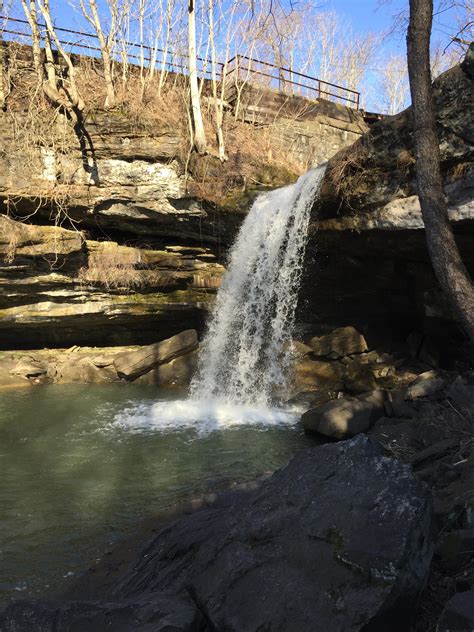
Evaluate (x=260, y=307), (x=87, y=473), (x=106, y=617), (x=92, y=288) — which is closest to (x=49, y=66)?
(x=92, y=288)

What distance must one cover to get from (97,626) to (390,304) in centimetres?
1040

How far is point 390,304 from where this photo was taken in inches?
460

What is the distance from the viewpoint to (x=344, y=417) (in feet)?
25.4

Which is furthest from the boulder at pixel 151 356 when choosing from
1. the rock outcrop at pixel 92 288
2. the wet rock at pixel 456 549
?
the wet rock at pixel 456 549

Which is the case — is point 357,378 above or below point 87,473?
above

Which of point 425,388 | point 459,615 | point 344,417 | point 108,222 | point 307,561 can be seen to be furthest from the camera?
point 108,222

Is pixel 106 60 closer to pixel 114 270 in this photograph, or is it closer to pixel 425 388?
pixel 114 270

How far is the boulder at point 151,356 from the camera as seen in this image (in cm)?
1196

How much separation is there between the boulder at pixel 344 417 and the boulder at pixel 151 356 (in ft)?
15.7

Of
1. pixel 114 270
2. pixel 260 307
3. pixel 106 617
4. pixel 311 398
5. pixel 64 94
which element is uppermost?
pixel 64 94

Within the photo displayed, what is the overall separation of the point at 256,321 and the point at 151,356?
291 centimetres

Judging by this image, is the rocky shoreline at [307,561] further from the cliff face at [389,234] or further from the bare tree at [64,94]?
the bare tree at [64,94]

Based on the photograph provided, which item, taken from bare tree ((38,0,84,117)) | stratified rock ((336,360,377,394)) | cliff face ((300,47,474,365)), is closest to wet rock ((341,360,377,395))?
stratified rock ((336,360,377,394))

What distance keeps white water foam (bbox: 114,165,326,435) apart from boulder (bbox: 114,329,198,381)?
48cm
